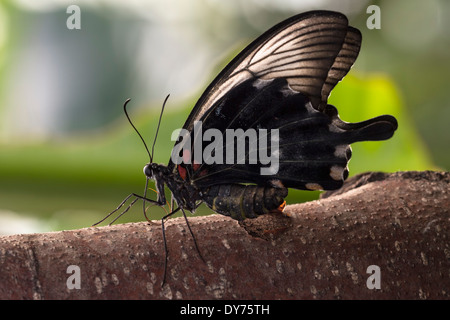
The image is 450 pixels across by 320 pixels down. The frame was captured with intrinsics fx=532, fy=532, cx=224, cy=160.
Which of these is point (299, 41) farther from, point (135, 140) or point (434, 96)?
point (434, 96)

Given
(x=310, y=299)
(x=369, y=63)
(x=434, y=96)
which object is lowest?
(x=310, y=299)

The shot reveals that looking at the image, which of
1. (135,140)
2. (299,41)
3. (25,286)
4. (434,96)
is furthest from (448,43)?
(25,286)

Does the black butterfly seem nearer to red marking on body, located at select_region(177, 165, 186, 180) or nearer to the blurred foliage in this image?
red marking on body, located at select_region(177, 165, 186, 180)

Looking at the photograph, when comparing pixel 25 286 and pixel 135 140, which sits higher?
pixel 135 140

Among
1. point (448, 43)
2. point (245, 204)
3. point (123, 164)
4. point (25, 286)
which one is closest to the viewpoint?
point (25, 286)

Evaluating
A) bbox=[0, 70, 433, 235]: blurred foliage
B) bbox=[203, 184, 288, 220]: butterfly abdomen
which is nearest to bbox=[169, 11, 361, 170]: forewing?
bbox=[203, 184, 288, 220]: butterfly abdomen

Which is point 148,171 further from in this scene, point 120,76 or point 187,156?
point 120,76

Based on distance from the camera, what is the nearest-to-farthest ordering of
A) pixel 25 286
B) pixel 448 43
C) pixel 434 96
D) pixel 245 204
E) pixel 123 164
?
1. pixel 25 286
2. pixel 245 204
3. pixel 123 164
4. pixel 434 96
5. pixel 448 43

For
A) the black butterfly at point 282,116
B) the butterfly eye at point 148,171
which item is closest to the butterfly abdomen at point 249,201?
the black butterfly at point 282,116

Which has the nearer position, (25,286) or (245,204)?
(25,286)
